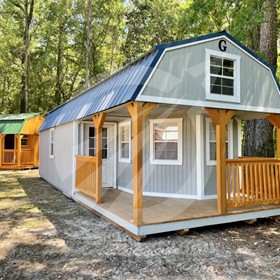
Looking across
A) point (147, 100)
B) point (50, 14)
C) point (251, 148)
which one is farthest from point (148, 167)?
point (50, 14)

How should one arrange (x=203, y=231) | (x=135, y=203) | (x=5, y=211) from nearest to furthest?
(x=135, y=203) → (x=203, y=231) → (x=5, y=211)

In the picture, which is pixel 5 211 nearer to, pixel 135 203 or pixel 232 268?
pixel 135 203

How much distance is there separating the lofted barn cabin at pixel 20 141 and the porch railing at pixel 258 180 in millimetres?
14510

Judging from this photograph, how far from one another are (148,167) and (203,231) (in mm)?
2603

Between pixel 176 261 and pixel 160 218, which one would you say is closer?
pixel 176 261

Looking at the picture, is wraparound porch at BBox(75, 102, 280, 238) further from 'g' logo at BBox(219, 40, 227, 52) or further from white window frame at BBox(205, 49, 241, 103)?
'g' logo at BBox(219, 40, 227, 52)

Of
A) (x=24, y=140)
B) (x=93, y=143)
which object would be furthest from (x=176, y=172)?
(x=24, y=140)

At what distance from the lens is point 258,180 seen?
627 cm

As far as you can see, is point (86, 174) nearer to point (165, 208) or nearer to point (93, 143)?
point (93, 143)

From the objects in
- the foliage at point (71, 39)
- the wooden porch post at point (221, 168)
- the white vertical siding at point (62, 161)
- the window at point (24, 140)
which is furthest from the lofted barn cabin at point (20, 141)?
the wooden porch post at point (221, 168)

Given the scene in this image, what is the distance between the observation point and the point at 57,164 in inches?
398

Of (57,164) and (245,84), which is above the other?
(245,84)

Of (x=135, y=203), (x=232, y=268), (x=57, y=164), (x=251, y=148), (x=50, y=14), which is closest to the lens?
(x=232, y=268)

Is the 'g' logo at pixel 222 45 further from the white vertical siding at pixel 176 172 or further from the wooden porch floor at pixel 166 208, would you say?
the wooden porch floor at pixel 166 208
